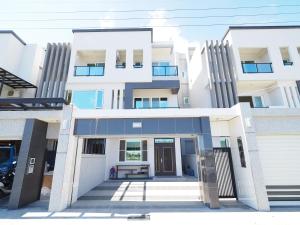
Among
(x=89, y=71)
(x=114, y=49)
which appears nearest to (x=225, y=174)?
(x=89, y=71)

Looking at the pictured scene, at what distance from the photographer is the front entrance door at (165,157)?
13766 millimetres

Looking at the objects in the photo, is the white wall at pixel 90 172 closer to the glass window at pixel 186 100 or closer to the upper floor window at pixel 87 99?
the upper floor window at pixel 87 99

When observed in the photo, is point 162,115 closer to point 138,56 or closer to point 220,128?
point 220,128

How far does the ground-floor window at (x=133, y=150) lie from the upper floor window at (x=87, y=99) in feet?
13.0

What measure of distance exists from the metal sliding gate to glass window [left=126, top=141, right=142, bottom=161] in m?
7.17

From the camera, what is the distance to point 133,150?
44.7 ft

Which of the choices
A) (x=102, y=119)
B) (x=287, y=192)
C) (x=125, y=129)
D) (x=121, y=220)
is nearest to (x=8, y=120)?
(x=102, y=119)

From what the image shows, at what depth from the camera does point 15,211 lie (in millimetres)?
6160

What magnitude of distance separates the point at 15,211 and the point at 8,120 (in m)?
3.72

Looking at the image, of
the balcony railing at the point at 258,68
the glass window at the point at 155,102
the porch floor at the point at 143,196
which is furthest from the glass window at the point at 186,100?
the porch floor at the point at 143,196

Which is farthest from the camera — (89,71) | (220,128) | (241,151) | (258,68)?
(258,68)

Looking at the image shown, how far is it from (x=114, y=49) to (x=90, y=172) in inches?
376

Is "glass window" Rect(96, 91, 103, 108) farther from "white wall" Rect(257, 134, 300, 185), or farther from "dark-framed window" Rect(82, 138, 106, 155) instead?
"white wall" Rect(257, 134, 300, 185)

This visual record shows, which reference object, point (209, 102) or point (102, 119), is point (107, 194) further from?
point (209, 102)
